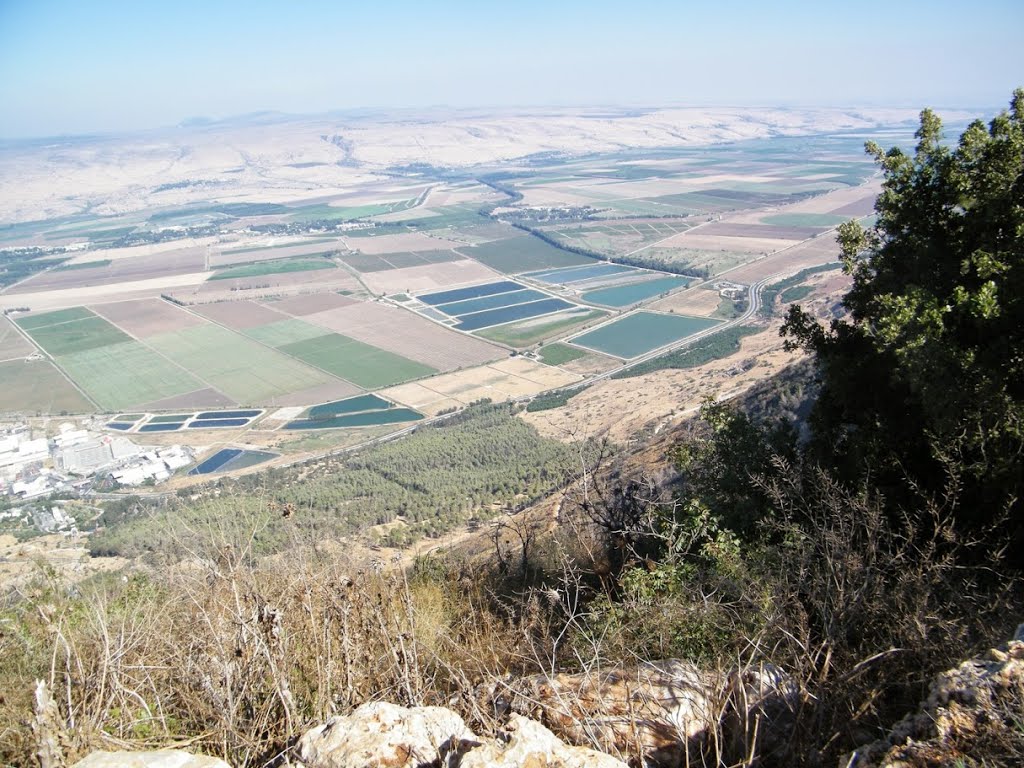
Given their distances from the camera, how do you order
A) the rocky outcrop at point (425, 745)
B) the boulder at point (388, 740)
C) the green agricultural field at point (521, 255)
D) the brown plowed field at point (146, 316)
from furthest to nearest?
the green agricultural field at point (521, 255)
the brown plowed field at point (146, 316)
the boulder at point (388, 740)
the rocky outcrop at point (425, 745)

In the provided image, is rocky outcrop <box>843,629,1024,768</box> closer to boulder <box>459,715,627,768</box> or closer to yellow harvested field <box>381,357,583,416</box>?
boulder <box>459,715,627,768</box>

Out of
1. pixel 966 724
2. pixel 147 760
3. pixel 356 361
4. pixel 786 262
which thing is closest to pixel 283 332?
pixel 356 361

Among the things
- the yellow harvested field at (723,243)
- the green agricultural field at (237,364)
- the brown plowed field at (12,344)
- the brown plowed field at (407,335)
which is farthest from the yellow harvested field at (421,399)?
the yellow harvested field at (723,243)

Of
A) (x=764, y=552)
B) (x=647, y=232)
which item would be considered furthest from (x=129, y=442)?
(x=647, y=232)

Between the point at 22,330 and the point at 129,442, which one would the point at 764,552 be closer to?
the point at 129,442

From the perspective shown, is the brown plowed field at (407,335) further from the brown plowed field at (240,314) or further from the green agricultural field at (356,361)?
the brown plowed field at (240,314)

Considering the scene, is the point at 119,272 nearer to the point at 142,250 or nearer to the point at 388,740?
the point at 142,250
